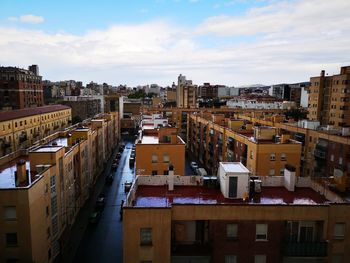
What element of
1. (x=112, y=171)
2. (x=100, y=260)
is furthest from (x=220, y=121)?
(x=100, y=260)

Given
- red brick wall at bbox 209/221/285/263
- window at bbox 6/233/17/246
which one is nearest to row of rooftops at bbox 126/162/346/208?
red brick wall at bbox 209/221/285/263

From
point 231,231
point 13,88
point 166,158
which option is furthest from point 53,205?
point 13,88

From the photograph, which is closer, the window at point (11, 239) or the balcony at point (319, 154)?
the window at point (11, 239)

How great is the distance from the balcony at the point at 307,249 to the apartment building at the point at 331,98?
56860 mm

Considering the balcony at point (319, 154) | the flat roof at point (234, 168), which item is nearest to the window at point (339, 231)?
the flat roof at point (234, 168)

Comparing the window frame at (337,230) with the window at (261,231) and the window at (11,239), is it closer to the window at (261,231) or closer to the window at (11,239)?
the window at (261,231)

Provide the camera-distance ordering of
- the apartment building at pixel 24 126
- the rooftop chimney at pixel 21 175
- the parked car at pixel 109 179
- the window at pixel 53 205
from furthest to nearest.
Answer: the parked car at pixel 109 179, the apartment building at pixel 24 126, the window at pixel 53 205, the rooftop chimney at pixel 21 175

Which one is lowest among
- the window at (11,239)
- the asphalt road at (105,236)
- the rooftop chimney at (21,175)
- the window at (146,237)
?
the asphalt road at (105,236)

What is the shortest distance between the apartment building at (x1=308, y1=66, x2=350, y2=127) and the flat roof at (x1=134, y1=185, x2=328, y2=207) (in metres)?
53.1

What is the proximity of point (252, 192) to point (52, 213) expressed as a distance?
19462 millimetres

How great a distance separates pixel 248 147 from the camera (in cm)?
4038

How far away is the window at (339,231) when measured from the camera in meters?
17.6

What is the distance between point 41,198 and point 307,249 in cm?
2109

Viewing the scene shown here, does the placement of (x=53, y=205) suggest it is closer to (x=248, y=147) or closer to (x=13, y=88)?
(x=248, y=147)
